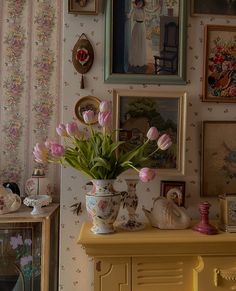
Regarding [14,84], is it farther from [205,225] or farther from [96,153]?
[205,225]

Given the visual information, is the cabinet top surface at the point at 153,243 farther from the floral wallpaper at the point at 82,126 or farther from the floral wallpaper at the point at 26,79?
the floral wallpaper at the point at 26,79

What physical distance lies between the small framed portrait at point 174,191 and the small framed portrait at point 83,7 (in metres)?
0.83

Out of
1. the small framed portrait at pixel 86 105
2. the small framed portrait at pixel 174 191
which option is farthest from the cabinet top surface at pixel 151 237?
the small framed portrait at pixel 86 105

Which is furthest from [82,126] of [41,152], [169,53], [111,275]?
[111,275]

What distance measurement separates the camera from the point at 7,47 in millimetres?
1799

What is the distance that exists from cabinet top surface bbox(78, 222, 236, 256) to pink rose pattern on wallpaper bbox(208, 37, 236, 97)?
0.65 metres

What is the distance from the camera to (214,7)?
5.02 feet

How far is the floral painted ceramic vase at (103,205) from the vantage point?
1.25m

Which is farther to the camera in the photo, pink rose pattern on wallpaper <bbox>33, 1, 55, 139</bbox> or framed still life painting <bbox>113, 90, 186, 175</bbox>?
pink rose pattern on wallpaper <bbox>33, 1, 55, 139</bbox>

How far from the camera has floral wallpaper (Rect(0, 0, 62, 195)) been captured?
1.79 metres

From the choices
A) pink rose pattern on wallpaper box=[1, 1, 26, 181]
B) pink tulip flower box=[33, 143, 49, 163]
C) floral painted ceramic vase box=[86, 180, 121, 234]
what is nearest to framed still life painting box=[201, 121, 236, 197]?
floral painted ceramic vase box=[86, 180, 121, 234]

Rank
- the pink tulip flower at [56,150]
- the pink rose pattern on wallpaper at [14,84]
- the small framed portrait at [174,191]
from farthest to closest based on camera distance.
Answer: the pink rose pattern on wallpaper at [14,84] < the small framed portrait at [174,191] < the pink tulip flower at [56,150]

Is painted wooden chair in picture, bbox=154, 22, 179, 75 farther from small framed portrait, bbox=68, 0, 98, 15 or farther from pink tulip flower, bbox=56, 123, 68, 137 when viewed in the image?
pink tulip flower, bbox=56, 123, 68, 137

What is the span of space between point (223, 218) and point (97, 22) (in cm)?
102
